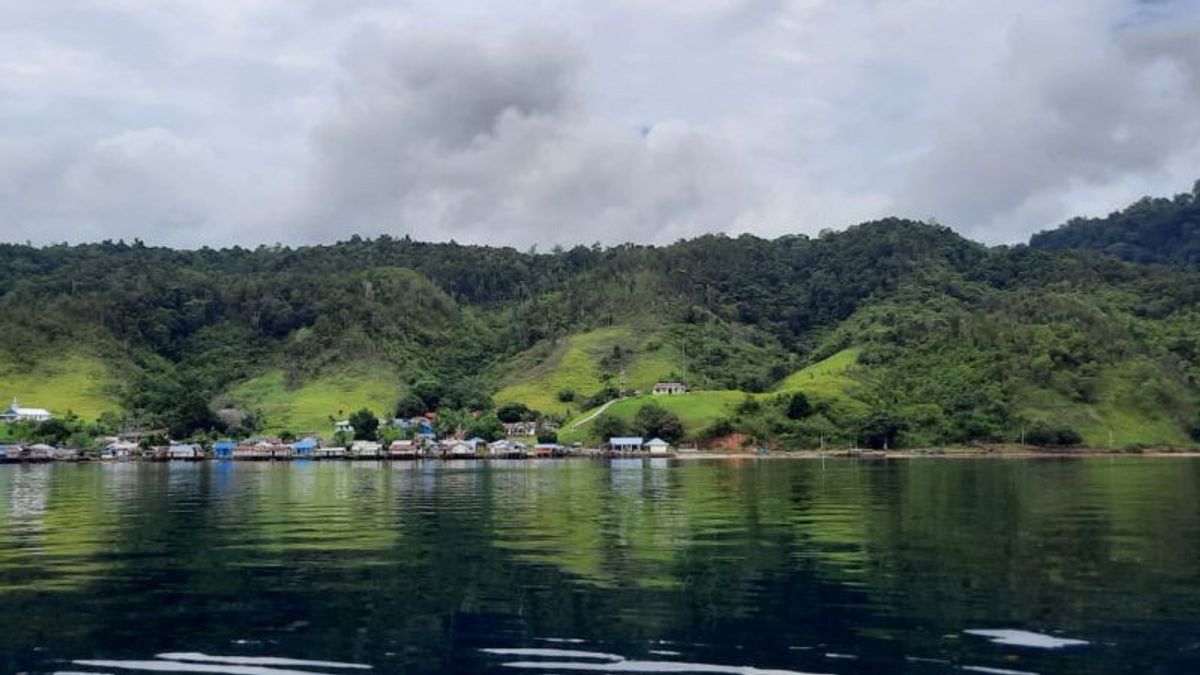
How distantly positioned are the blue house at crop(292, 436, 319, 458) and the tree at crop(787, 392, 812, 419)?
75.4 m

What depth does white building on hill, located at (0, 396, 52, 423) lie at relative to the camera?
174m

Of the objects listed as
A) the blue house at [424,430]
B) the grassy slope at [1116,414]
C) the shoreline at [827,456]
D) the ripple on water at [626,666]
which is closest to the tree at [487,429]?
the blue house at [424,430]

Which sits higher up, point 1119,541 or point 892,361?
point 892,361

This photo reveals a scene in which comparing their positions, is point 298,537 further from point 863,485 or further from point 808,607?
point 863,485

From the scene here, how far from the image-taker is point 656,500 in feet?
195

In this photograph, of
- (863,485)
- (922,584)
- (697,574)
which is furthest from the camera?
(863,485)

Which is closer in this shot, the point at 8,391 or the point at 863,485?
the point at 863,485

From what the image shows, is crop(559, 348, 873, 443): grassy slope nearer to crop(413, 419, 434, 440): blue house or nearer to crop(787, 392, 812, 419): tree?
crop(787, 392, 812, 419): tree

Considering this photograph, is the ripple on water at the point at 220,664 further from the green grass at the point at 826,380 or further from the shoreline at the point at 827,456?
the green grass at the point at 826,380

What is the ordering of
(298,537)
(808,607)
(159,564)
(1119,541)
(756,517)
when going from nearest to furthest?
1. (808,607)
2. (159,564)
3. (1119,541)
4. (298,537)
5. (756,517)

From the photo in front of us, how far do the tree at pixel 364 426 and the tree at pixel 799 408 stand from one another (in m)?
69.1

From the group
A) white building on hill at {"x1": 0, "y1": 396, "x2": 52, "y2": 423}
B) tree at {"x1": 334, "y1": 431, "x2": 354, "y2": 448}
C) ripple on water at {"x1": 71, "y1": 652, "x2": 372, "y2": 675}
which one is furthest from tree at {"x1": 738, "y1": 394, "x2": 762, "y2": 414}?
ripple on water at {"x1": 71, "y1": 652, "x2": 372, "y2": 675}

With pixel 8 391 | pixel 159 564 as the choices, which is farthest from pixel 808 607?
pixel 8 391

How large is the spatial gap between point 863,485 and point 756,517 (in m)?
28.9
